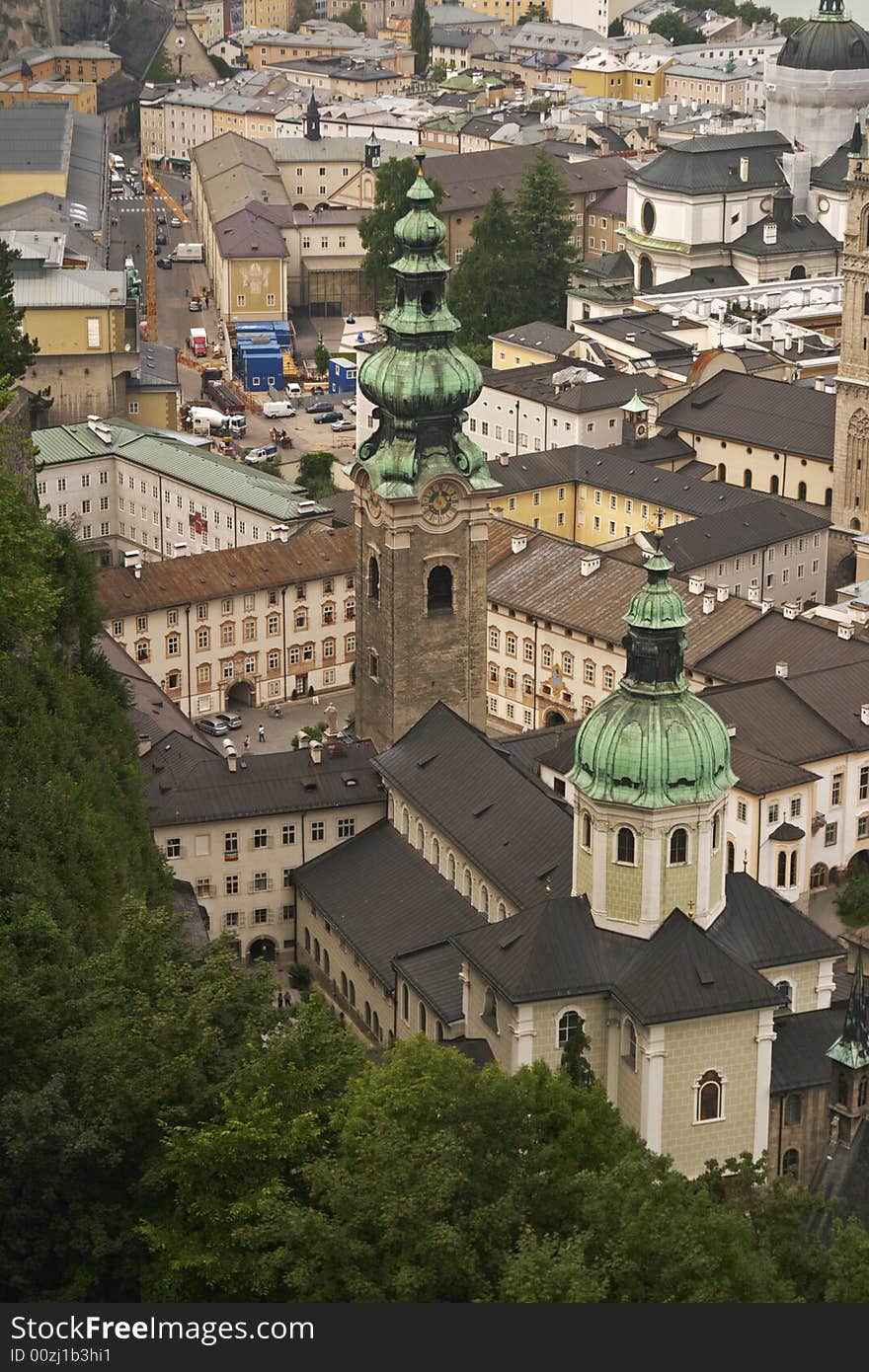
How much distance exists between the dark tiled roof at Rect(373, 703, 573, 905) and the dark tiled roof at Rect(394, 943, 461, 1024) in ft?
7.83

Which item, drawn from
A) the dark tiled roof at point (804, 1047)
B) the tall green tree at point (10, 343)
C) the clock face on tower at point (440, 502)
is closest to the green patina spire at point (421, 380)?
the clock face on tower at point (440, 502)

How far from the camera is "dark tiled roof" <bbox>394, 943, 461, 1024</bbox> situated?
73.5 m

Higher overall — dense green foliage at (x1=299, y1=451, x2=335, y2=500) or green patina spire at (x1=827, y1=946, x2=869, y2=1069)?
green patina spire at (x1=827, y1=946, x2=869, y2=1069)

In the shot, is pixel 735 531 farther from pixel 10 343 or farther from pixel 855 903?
pixel 10 343

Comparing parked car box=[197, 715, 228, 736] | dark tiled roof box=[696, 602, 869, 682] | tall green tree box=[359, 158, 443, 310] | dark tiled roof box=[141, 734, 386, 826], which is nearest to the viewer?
dark tiled roof box=[141, 734, 386, 826]

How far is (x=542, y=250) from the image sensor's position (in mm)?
174875

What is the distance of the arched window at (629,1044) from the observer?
65.9 meters

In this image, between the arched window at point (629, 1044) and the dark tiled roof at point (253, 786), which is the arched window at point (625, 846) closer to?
the arched window at point (629, 1044)

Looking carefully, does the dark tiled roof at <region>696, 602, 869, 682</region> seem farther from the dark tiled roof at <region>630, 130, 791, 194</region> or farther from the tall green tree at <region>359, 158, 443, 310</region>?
the tall green tree at <region>359, 158, 443, 310</region>

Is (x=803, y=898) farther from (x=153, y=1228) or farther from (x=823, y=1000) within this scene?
(x=153, y=1228)

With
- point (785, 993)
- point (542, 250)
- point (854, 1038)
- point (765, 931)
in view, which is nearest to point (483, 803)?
point (765, 931)

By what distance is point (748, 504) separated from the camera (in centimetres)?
11956

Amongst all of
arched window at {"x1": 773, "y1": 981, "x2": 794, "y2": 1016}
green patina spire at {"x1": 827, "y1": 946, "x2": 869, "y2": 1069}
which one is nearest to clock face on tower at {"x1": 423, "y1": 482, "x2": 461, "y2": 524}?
arched window at {"x1": 773, "y1": 981, "x2": 794, "y2": 1016}

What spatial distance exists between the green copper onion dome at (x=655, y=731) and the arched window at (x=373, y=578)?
23145mm
